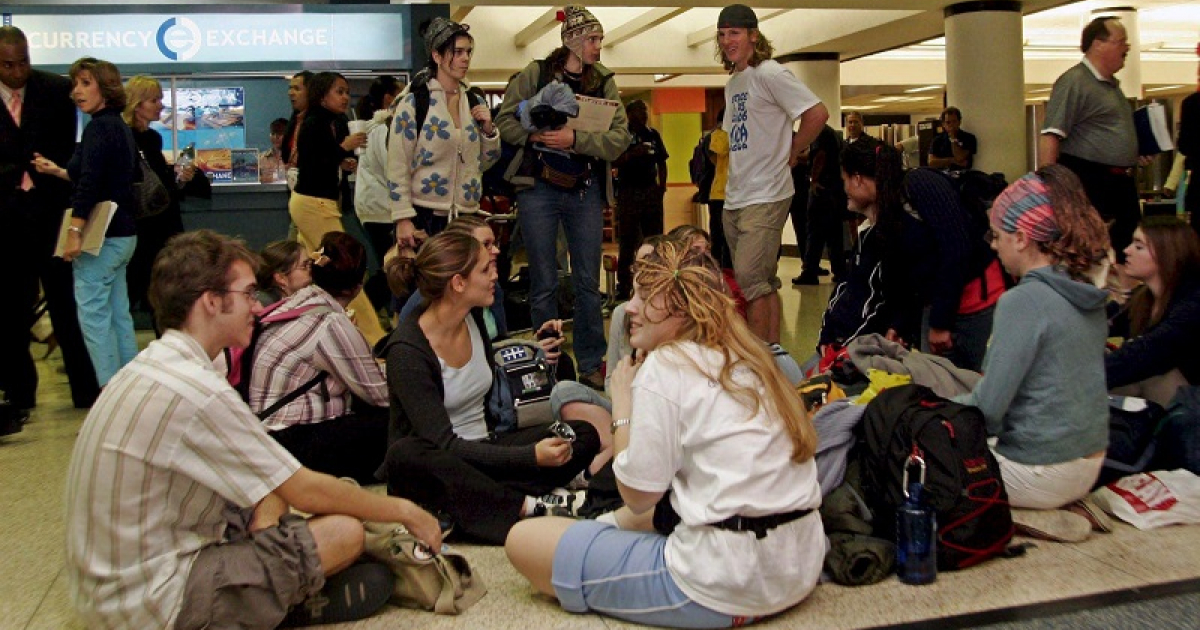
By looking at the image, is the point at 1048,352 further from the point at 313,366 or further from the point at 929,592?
the point at 313,366

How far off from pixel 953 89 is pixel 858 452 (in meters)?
9.39

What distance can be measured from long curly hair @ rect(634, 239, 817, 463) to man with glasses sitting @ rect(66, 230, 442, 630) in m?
0.79

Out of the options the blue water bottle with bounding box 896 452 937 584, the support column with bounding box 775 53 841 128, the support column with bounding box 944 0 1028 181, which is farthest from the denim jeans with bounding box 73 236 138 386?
the support column with bounding box 775 53 841 128

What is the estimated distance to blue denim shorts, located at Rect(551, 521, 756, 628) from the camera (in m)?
2.65

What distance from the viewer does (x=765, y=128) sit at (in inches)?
214

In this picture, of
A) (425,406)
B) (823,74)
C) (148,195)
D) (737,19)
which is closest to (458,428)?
(425,406)

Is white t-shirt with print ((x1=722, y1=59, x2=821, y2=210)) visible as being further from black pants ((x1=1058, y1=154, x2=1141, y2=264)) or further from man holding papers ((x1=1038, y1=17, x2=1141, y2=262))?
black pants ((x1=1058, y1=154, x2=1141, y2=264))

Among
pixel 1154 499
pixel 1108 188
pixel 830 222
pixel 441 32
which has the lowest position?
pixel 1154 499

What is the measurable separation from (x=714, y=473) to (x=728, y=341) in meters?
0.30

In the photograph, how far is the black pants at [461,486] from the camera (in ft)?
11.0

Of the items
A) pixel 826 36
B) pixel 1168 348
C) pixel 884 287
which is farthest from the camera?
pixel 826 36

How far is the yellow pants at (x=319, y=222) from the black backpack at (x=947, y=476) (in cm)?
399

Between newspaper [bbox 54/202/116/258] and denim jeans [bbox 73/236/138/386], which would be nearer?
newspaper [bbox 54/202/116/258]

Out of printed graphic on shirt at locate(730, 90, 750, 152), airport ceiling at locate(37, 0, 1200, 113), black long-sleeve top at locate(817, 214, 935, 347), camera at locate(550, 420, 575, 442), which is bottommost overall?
camera at locate(550, 420, 575, 442)
